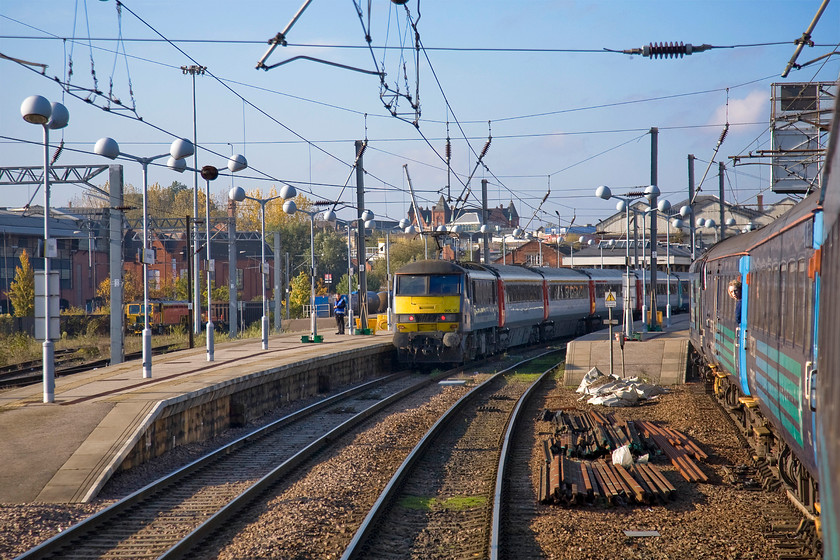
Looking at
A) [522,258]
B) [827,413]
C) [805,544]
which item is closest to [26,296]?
[805,544]

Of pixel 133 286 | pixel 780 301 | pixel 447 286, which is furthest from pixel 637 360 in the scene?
pixel 133 286

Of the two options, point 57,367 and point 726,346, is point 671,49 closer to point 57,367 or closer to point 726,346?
point 726,346

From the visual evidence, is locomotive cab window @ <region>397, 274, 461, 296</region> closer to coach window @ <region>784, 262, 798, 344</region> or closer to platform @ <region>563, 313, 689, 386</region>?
platform @ <region>563, 313, 689, 386</region>

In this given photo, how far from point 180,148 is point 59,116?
3.33 m

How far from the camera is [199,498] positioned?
1052 centimetres

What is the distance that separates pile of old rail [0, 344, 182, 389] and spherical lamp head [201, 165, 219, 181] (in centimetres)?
770

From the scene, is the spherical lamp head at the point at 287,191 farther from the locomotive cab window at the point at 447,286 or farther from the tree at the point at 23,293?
the tree at the point at 23,293

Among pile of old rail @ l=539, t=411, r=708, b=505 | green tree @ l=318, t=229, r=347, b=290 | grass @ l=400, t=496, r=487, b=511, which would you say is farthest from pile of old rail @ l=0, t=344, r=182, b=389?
green tree @ l=318, t=229, r=347, b=290

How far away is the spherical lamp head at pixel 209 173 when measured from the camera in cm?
2078

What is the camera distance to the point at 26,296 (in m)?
48.5

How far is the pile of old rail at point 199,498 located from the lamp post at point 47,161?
337 cm

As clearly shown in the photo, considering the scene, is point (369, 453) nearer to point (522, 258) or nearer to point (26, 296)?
point (26, 296)

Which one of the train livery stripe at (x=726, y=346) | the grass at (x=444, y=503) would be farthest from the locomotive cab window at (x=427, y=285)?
the grass at (x=444, y=503)

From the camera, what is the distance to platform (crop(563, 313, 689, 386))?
867 inches
